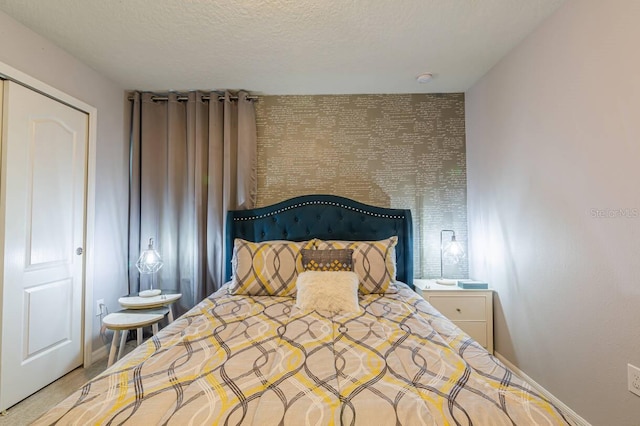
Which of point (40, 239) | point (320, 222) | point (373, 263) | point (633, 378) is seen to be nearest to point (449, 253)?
point (373, 263)

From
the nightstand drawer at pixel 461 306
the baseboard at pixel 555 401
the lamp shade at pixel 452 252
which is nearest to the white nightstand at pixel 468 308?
the nightstand drawer at pixel 461 306

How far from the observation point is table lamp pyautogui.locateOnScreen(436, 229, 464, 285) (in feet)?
9.00

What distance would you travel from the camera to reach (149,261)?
2588 mm

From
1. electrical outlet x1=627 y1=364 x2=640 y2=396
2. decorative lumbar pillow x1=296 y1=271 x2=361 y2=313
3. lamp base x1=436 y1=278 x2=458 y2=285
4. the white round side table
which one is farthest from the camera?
lamp base x1=436 y1=278 x2=458 y2=285

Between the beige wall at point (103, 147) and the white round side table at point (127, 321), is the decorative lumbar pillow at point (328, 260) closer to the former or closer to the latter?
the white round side table at point (127, 321)

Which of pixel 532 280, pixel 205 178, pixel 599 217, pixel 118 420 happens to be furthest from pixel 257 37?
pixel 532 280

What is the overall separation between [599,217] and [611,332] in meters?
0.60

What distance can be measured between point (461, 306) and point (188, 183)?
9.18 feet

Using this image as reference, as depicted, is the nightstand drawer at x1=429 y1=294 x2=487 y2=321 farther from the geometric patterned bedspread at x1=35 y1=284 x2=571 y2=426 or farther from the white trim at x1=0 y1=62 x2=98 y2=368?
the white trim at x1=0 y1=62 x2=98 y2=368

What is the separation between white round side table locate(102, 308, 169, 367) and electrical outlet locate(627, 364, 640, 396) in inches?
113

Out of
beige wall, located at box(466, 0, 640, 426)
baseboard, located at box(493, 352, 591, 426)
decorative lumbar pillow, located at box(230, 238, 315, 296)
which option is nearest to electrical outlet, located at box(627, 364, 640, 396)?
beige wall, located at box(466, 0, 640, 426)

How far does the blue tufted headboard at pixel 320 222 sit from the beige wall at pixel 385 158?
160 mm

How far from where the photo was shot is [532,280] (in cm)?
210

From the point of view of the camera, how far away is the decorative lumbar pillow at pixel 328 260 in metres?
2.29
